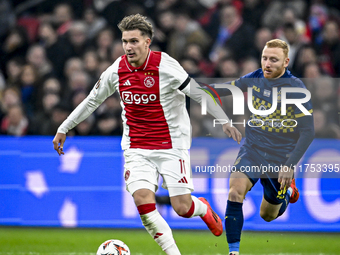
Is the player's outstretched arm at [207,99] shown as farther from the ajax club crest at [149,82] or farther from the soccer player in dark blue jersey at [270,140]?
the soccer player in dark blue jersey at [270,140]

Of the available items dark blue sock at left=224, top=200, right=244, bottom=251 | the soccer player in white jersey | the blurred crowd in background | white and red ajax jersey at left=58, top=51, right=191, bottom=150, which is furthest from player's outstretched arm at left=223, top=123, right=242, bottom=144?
the blurred crowd in background

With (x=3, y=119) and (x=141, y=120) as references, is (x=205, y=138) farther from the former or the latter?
(x=3, y=119)

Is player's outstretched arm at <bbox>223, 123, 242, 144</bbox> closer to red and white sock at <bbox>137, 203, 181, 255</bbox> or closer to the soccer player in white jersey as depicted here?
the soccer player in white jersey

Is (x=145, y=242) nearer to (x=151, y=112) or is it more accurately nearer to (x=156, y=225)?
(x=156, y=225)

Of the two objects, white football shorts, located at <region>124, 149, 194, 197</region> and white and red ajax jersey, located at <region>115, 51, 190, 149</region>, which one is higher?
white and red ajax jersey, located at <region>115, 51, 190, 149</region>

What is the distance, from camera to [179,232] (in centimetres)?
708

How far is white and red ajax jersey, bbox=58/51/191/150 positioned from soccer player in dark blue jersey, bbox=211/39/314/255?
587 mm

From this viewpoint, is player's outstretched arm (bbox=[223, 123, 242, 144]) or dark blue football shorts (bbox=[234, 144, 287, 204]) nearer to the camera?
player's outstretched arm (bbox=[223, 123, 242, 144])

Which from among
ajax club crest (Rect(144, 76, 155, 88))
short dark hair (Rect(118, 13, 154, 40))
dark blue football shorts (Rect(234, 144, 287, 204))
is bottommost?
dark blue football shorts (Rect(234, 144, 287, 204))

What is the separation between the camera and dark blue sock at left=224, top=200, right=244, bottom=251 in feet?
16.2

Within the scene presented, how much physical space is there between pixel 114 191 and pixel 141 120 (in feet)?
8.23

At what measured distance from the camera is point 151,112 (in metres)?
4.88

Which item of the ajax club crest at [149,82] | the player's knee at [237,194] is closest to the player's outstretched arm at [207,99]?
the ajax club crest at [149,82]

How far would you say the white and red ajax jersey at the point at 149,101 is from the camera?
15.9ft
